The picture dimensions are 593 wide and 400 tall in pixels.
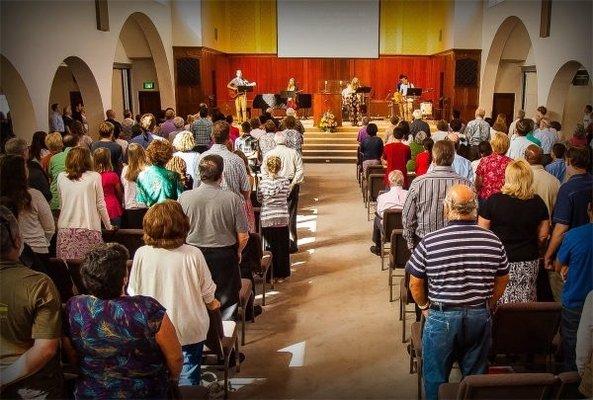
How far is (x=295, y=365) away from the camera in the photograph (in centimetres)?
431

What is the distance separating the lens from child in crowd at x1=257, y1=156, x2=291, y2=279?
5.84 meters

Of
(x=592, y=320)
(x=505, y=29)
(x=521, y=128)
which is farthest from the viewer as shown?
(x=505, y=29)

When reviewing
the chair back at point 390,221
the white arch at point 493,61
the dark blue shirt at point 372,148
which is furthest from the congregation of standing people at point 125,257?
the white arch at point 493,61

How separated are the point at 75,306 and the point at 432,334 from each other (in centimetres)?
176

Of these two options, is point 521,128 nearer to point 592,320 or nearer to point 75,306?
point 592,320

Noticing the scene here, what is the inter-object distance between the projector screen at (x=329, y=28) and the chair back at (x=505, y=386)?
1796cm

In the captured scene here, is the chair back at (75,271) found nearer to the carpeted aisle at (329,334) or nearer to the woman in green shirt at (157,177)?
the woman in green shirt at (157,177)

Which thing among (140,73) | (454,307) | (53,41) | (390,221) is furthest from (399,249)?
(140,73)

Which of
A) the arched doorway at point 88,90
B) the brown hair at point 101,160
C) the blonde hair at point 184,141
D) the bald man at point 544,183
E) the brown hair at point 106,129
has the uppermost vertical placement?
the arched doorway at point 88,90

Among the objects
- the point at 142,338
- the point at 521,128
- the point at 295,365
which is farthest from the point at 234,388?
the point at 521,128

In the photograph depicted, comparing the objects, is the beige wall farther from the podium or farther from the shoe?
the shoe

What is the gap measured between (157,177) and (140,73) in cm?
1374

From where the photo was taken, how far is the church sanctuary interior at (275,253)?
7.71 feet

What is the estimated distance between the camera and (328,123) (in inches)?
641
